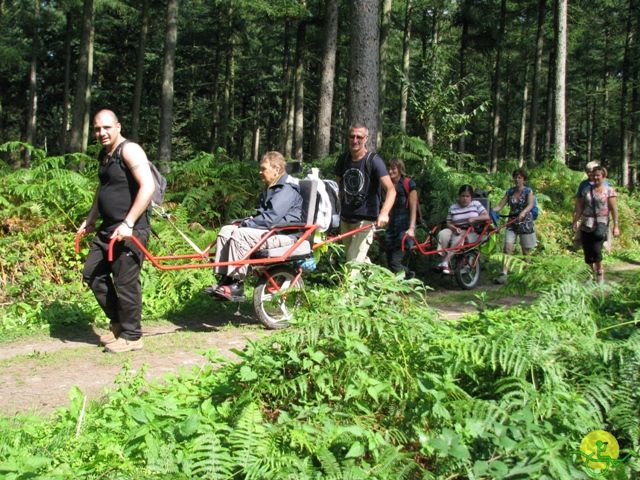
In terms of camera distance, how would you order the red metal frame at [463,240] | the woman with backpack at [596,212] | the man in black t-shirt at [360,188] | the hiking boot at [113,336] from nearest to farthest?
1. the hiking boot at [113,336]
2. the man in black t-shirt at [360,188]
3. the woman with backpack at [596,212]
4. the red metal frame at [463,240]

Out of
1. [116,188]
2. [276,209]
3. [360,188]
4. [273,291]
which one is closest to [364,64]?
[360,188]

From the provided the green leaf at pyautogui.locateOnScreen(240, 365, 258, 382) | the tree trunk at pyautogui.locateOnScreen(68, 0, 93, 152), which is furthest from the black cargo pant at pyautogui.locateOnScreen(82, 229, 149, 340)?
the tree trunk at pyautogui.locateOnScreen(68, 0, 93, 152)

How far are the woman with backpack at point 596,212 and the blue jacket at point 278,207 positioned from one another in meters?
4.94

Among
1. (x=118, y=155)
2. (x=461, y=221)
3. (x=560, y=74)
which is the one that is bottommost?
(x=461, y=221)

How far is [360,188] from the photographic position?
7.21 m

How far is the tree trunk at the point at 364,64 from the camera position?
988cm

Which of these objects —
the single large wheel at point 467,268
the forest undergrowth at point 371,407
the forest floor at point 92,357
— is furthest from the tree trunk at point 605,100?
the forest undergrowth at point 371,407

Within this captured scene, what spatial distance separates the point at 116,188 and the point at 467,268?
21.9ft

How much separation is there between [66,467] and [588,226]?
27.0 ft

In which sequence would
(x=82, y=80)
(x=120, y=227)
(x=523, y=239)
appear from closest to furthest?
(x=120, y=227) < (x=523, y=239) < (x=82, y=80)

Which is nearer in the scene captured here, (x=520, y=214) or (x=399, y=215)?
(x=399, y=215)

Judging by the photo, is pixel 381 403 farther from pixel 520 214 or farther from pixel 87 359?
pixel 520 214

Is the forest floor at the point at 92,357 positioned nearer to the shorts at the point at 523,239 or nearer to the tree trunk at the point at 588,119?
the shorts at the point at 523,239

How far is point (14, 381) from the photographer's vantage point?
16.1 feet
